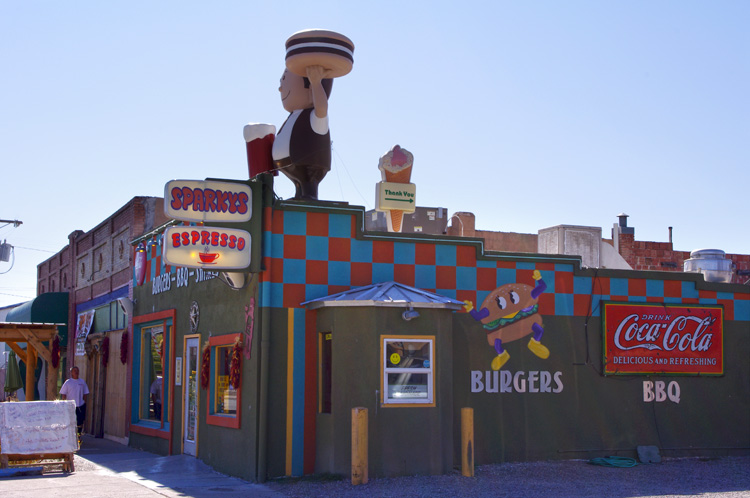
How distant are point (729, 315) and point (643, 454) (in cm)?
324

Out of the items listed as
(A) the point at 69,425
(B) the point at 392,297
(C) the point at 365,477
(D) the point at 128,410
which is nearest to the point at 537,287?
(B) the point at 392,297

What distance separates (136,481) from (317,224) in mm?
4800

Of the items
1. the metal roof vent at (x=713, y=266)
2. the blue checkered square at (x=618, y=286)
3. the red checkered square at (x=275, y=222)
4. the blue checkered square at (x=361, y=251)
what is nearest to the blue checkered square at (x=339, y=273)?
the blue checkered square at (x=361, y=251)

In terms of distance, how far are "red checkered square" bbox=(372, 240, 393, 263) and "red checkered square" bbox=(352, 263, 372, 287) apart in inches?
6.8

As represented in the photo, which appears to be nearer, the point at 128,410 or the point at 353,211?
the point at 353,211

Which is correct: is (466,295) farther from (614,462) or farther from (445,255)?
(614,462)

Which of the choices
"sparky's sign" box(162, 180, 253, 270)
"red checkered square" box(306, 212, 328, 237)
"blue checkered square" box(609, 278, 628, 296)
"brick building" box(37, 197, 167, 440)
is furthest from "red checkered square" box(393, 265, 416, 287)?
"brick building" box(37, 197, 167, 440)

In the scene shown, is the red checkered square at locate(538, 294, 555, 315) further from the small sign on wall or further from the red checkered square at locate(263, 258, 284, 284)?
the small sign on wall

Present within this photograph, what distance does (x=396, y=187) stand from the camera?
16.7m

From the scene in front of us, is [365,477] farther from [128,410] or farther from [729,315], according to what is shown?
[128,410]

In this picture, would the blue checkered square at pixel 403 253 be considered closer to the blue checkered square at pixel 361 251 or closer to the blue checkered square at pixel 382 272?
the blue checkered square at pixel 382 272

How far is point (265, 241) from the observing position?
518 inches

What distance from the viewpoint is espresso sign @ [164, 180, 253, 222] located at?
40.9ft

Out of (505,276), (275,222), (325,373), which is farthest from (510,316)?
(275,222)
